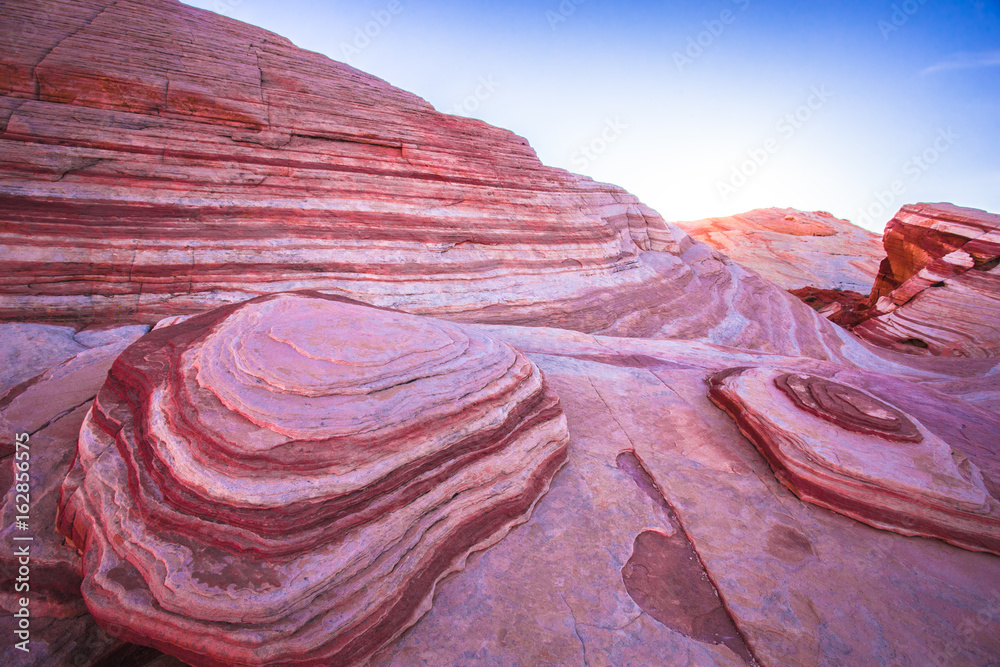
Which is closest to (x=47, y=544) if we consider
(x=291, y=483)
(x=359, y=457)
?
(x=291, y=483)

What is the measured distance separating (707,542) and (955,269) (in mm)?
15400

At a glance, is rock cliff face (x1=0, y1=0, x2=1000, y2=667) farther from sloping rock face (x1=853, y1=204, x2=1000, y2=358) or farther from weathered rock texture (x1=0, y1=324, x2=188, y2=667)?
sloping rock face (x1=853, y1=204, x2=1000, y2=358)

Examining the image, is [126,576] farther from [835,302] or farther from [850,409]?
[835,302]

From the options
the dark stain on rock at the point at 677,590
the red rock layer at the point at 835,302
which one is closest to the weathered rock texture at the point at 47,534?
the dark stain on rock at the point at 677,590

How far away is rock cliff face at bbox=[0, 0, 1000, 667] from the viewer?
2.00 m

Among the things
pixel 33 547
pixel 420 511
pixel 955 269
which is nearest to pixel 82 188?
pixel 33 547

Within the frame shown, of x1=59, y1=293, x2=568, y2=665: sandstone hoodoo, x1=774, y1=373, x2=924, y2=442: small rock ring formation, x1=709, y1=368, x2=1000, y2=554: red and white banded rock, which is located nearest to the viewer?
x1=59, y1=293, x2=568, y2=665: sandstone hoodoo

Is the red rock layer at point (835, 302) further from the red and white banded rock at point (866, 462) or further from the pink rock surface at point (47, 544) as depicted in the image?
the pink rock surface at point (47, 544)

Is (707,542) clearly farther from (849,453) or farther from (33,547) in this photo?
(33,547)

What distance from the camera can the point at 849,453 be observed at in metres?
3.15

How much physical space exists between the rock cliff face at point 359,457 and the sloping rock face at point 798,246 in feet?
53.1

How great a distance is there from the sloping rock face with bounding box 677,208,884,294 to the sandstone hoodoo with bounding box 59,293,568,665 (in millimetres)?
18386

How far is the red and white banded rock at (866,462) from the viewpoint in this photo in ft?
9.08

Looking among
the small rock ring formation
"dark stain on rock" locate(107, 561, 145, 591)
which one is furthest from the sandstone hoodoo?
the small rock ring formation
